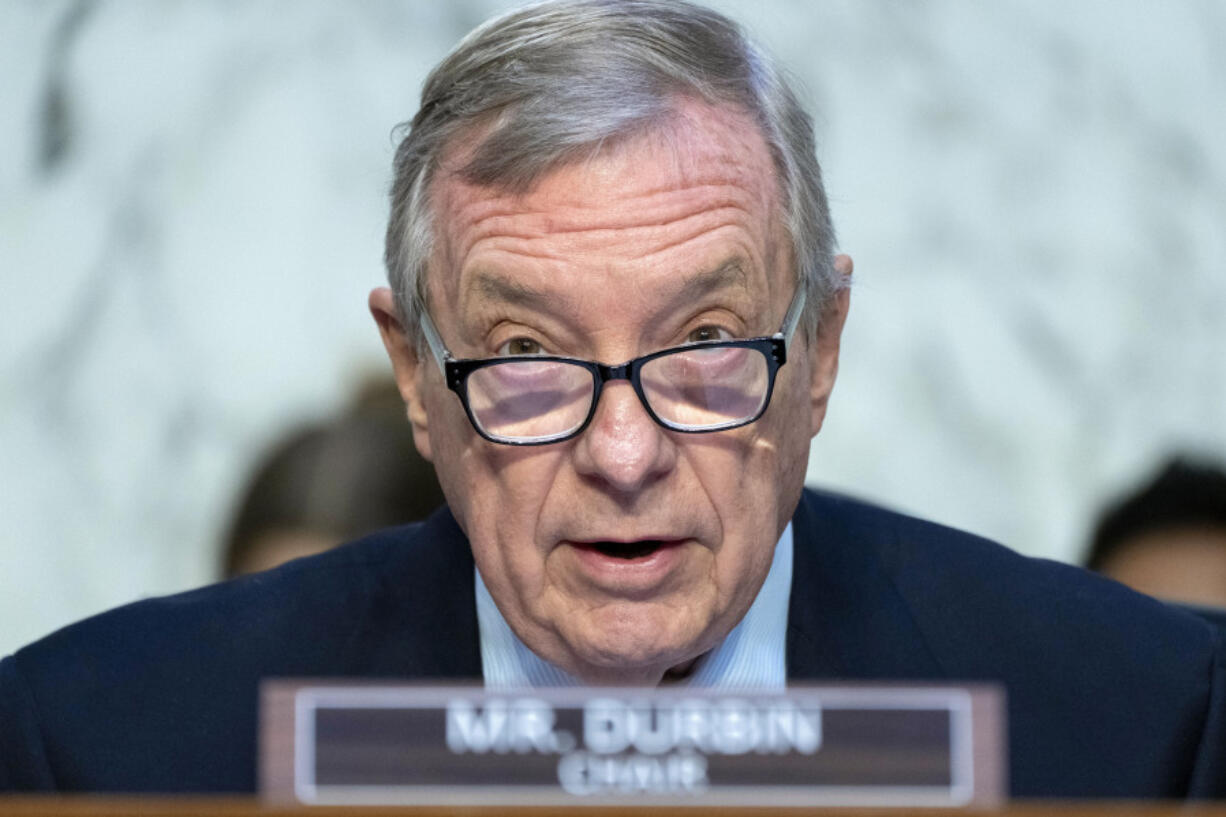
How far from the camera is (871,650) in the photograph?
162 cm

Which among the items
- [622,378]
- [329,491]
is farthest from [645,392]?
[329,491]

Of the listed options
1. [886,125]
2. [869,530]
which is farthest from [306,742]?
[886,125]

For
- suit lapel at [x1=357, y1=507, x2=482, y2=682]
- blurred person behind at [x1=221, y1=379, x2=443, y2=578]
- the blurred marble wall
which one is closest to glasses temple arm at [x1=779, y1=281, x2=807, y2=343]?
suit lapel at [x1=357, y1=507, x2=482, y2=682]

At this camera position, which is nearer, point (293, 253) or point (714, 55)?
point (714, 55)

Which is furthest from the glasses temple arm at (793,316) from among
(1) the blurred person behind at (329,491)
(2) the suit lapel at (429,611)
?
(1) the blurred person behind at (329,491)

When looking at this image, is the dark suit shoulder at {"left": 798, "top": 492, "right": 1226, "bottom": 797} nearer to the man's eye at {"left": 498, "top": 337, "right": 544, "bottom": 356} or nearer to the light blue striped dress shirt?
the light blue striped dress shirt

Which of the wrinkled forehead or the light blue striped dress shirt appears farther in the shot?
the light blue striped dress shirt

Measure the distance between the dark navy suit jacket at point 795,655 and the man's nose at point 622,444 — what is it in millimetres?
394

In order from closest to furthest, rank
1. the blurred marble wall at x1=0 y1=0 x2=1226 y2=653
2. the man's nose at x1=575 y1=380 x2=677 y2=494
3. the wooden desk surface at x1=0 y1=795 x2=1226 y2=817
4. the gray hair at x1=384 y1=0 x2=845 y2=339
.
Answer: the wooden desk surface at x1=0 y1=795 x2=1226 y2=817 < the man's nose at x1=575 y1=380 x2=677 y2=494 < the gray hair at x1=384 y1=0 x2=845 y2=339 < the blurred marble wall at x1=0 y1=0 x2=1226 y2=653

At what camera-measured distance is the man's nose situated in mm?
1288

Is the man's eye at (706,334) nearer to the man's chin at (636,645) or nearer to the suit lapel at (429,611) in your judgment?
the man's chin at (636,645)

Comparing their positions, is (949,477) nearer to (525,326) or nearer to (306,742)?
(525,326)

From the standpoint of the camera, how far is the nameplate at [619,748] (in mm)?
883

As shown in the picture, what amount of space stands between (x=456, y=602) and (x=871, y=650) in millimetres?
433
